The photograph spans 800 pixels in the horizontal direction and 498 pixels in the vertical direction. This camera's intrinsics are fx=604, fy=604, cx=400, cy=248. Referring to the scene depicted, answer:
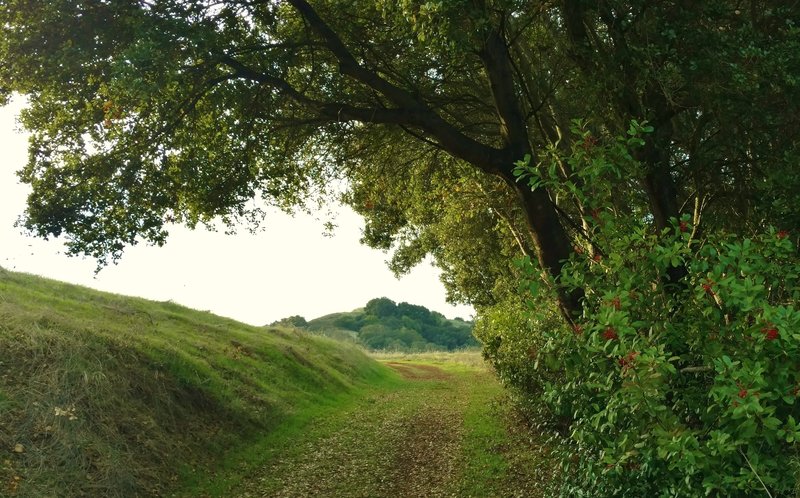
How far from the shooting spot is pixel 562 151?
11.1m

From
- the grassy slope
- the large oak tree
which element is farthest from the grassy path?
the large oak tree

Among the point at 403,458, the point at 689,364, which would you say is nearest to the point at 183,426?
the point at 403,458

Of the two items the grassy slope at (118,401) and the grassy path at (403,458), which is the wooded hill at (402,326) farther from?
the grassy slope at (118,401)

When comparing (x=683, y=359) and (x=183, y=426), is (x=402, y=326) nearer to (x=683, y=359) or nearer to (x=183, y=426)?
(x=183, y=426)

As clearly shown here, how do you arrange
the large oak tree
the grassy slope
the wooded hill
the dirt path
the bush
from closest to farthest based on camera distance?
the bush < the large oak tree < the grassy slope < the dirt path < the wooded hill

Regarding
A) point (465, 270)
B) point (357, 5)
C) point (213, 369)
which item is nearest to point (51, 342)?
point (213, 369)

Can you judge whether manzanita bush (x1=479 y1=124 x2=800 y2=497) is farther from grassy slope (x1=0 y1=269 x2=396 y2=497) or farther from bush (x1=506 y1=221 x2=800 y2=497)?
grassy slope (x1=0 y1=269 x2=396 y2=497)

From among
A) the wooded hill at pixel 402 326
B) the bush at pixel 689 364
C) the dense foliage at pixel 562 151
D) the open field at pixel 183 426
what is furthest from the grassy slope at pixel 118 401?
the wooded hill at pixel 402 326

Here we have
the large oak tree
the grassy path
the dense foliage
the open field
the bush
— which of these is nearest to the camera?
the bush

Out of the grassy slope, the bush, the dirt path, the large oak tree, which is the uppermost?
the large oak tree

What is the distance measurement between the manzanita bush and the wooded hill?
125722 mm

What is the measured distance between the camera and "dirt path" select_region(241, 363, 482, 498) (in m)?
13.2

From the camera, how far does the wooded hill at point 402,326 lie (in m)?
137

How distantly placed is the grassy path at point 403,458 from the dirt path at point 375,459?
0.8 inches
